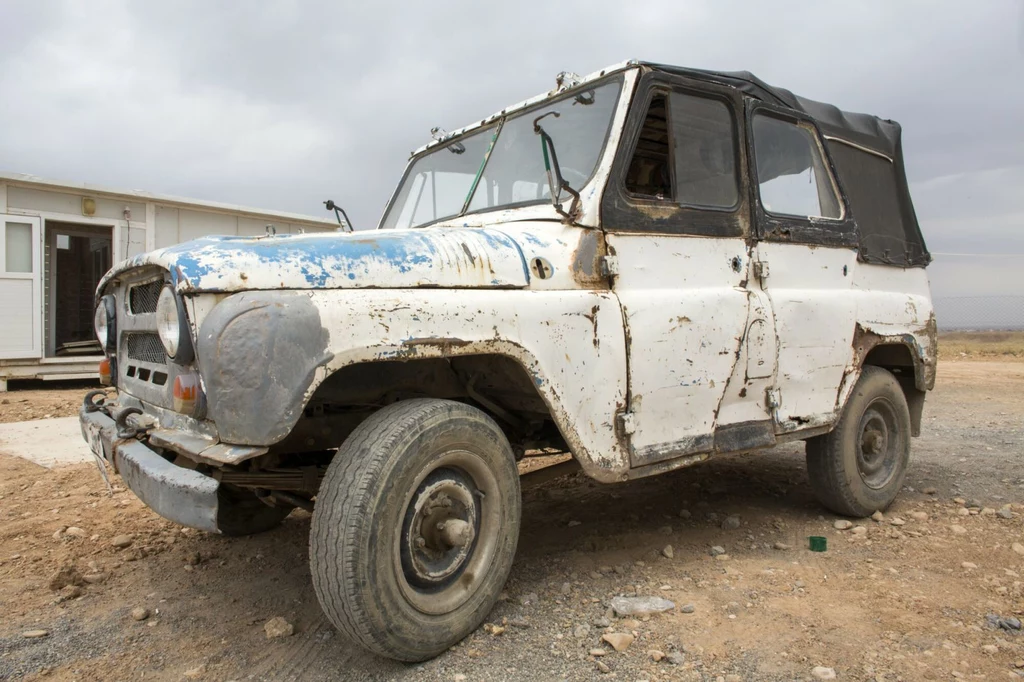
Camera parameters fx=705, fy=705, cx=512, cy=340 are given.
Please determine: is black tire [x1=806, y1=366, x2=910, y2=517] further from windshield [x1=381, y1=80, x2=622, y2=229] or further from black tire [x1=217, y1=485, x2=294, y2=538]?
black tire [x1=217, y1=485, x2=294, y2=538]

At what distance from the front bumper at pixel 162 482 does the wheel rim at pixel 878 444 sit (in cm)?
350

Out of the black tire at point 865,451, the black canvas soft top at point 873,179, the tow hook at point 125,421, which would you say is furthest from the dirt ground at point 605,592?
the black canvas soft top at point 873,179

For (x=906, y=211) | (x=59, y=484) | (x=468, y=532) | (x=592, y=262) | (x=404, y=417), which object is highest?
(x=906, y=211)

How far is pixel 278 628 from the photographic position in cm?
266

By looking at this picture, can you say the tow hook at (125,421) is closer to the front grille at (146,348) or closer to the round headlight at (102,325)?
the front grille at (146,348)

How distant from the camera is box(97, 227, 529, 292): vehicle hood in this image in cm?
218

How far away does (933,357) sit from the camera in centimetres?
447

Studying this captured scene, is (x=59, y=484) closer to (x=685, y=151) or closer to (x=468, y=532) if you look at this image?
(x=468, y=532)

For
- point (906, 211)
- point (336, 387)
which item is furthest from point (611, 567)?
point (906, 211)

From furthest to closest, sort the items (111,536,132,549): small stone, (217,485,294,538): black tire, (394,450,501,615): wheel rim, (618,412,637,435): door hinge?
(111,536,132,549): small stone
(217,485,294,538): black tire
(618,412,637,435): door hinge
(394,450,501,615): wheel rim

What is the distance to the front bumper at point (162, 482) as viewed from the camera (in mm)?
2207

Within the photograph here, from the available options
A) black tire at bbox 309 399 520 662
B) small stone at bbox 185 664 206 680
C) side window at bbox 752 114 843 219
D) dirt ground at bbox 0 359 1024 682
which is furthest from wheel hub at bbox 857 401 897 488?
small stone at bbox 185 664 206 680

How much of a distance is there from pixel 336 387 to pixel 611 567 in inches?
59.7

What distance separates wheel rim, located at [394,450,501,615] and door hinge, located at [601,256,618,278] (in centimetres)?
95
